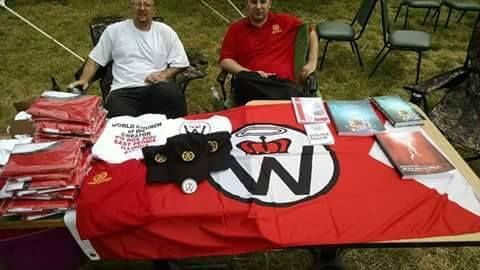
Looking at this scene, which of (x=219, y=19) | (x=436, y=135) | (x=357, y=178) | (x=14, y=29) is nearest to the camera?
(x=357, y=178)

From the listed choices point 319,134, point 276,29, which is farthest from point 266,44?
point 319,134

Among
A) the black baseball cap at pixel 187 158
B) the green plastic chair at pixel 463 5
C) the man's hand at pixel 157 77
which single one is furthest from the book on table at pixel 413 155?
the green plastic chair at pixel 463 5

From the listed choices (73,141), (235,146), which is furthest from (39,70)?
(235,146)

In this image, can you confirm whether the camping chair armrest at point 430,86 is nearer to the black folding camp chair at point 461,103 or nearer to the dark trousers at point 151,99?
the black folding camp chair at point 461,103

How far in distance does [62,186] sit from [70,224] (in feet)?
0.52

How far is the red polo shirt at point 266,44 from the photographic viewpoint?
3.36 metres

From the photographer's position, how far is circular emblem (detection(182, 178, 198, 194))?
6.26 ft

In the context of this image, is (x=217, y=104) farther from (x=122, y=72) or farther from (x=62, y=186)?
(x=62, y=186)

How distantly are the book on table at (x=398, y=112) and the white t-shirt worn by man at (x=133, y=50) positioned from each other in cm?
148

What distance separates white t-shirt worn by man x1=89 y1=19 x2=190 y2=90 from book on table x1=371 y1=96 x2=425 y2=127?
1.48 metres

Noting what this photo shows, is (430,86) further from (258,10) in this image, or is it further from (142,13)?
(142,13)

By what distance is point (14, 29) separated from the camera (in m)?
5.56

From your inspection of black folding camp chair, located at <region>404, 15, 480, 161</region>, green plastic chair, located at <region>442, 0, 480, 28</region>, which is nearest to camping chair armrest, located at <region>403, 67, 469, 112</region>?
black folding camp chair, located at <region>404, 15, 480, 161</region>

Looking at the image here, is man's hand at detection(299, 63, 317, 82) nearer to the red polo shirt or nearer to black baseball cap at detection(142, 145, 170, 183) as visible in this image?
the red polo shirt
